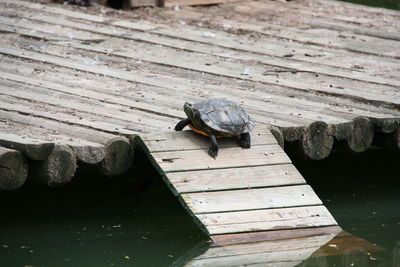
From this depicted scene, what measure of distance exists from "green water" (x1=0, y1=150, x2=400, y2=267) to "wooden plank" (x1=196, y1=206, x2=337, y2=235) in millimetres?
241

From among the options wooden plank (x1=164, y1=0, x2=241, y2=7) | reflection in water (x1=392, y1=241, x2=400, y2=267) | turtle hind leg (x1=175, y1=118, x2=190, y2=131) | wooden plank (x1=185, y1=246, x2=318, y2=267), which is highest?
wooden plank (x1=164, y1=0, x2=241, y2=7)

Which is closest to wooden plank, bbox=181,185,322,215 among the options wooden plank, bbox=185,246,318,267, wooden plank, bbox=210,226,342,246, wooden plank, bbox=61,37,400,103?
wooden plank, bbox=210,226,342,246

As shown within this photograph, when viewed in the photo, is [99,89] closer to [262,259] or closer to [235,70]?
[235,70]

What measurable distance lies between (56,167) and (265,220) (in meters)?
1.25

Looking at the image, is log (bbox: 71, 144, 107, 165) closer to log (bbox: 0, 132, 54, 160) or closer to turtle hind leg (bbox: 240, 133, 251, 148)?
log (bbox: 0, 132, 54, 160)

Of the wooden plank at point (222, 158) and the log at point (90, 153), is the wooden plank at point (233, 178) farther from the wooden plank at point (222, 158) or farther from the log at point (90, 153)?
the log at point (90, 153)

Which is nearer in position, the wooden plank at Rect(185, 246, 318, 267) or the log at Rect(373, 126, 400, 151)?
the wooden plank at Rect(185, 246, 318, 267)

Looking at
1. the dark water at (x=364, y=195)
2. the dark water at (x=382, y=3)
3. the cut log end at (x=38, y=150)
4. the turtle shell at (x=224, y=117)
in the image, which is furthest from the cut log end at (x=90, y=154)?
the dark water at (x=382, y=3)

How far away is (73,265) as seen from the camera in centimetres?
436

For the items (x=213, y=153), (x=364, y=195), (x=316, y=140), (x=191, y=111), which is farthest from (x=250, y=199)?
(x=364, y=195)

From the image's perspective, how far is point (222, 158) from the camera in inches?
189

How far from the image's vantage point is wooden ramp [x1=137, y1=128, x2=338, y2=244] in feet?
14.5

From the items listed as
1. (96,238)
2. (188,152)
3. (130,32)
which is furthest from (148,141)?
(130,32)

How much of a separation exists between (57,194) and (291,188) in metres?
1.82
